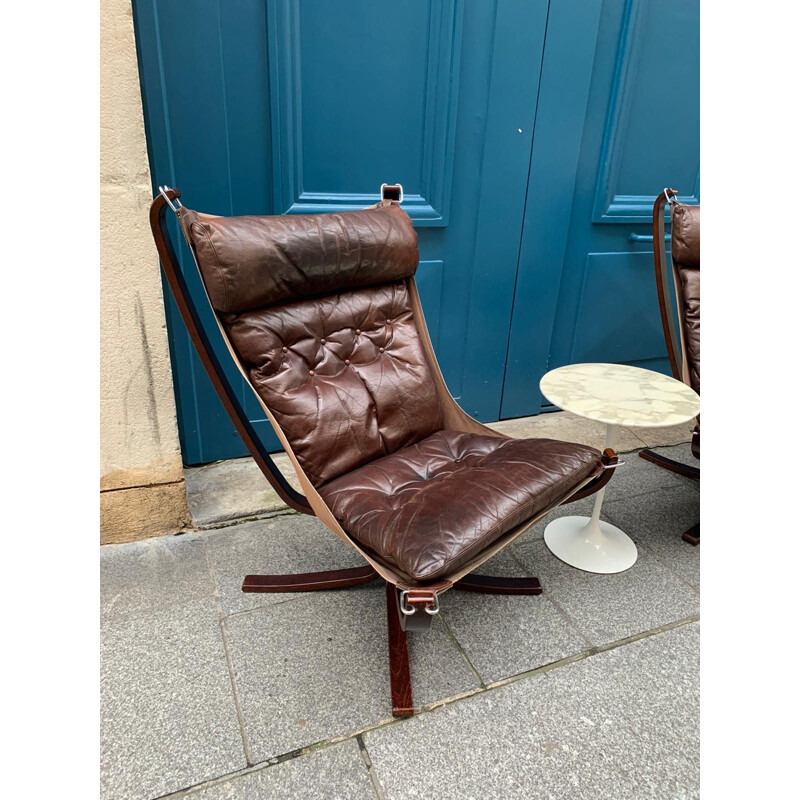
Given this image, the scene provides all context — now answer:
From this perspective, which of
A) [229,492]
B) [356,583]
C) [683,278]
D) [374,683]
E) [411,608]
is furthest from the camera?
[683,278]

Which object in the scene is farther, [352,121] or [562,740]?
[352,121]

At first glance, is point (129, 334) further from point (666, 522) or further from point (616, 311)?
point (616, 311)

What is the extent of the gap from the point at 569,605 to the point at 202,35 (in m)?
2.11

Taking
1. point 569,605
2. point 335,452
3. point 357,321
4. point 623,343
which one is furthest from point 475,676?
point 623,343

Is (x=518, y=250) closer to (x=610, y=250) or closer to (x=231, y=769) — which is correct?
(x=610, y=250)

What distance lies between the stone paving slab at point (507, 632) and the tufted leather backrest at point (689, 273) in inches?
44.6

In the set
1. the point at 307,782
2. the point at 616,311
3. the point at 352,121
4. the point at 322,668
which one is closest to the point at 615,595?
the point at 322,668

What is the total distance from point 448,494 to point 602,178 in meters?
1.79

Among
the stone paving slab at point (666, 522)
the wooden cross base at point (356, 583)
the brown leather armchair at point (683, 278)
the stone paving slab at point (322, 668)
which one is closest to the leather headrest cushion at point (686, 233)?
the brown leather armchair at point (683, 278)

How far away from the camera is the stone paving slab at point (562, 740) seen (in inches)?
48.3

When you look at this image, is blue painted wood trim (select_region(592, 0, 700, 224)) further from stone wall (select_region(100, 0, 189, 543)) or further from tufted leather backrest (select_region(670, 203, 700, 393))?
stone wall (select_region(100, 0, 189, 543))

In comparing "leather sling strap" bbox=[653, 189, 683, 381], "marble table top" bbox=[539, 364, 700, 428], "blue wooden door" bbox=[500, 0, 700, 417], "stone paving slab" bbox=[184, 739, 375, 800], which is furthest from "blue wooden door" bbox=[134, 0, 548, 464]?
"stone paving slab" bbox=[184, 739, 375, 800]

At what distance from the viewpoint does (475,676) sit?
4.88 feet

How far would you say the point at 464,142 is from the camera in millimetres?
2225
